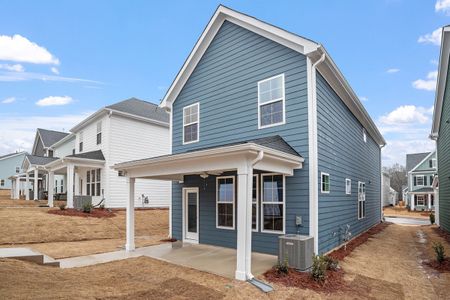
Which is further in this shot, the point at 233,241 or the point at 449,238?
the point at 449,238

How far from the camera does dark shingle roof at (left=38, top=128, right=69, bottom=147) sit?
35394 millimetres

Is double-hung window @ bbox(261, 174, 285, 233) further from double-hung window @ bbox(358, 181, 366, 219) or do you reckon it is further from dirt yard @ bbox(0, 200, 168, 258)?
double-hung window @ bbox(358, 181, 366, 219)

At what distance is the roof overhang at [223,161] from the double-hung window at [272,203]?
0.75 m

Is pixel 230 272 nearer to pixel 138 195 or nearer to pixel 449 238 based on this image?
pixel 449 238

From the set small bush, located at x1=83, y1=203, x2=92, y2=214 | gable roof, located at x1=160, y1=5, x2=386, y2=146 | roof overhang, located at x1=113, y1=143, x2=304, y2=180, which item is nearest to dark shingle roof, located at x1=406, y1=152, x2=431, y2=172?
gable roof, located at x1=160, y1=5, x2=386, y2=146

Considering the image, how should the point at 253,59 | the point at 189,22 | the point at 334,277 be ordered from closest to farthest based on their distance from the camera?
the point at 334,277 → the point at 253,59 → the point at 189,22

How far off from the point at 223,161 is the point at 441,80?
42.2ft

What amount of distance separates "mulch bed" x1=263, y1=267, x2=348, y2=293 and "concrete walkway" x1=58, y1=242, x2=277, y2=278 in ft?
1.32

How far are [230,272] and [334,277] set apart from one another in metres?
2.45

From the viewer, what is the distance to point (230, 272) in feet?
24.8

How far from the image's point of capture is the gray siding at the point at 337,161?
31.4 ft

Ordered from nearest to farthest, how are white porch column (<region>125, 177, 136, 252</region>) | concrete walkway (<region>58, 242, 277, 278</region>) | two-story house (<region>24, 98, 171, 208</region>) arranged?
concrete walkway (<region>58, 242, 277, 278</region>), white porch column (<region>125, 177, 136, 252</region>), two-story house (<region>24, 98, 171, 208</region>)

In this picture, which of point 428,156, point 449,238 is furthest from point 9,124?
point 428,156

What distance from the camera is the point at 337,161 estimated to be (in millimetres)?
11297
